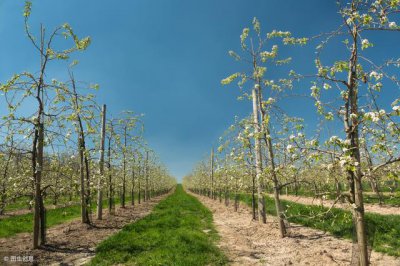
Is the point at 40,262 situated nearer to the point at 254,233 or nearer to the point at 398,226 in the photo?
the point at 254,233

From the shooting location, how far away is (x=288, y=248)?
1224 cm

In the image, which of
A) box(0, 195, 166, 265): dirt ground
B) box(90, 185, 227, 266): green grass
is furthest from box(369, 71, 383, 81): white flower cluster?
box(0, 195, 166, 265): dirt ground

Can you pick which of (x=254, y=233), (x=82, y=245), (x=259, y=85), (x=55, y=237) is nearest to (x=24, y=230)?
(x=55, y=237)

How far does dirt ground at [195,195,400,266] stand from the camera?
34.1ft

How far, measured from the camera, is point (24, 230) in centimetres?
1777

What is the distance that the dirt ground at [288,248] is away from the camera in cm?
1038

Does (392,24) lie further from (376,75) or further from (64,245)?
(64,245)

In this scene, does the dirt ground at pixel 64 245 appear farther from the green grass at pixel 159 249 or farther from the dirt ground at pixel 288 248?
the dirt ground at pixel 288 248

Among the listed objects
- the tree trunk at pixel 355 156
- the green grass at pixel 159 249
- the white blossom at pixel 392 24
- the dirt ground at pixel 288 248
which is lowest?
the dirt ground at pixel 288 248

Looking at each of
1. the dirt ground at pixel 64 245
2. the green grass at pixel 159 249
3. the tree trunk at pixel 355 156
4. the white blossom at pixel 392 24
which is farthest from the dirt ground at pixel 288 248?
the white blossom at pixel 392 24

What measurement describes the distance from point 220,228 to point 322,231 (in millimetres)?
5786

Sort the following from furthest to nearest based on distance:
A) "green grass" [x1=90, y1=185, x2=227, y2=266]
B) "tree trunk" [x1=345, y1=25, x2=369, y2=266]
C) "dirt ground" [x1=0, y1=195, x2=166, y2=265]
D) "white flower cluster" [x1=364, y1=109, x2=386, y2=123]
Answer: "dirt ground" [x1=0, y1=195, x2=166, y2=265] → "green grass" [x1=90, y1=185, x2=227, y2=266] → "tree trunk" [x1=345, y1=25, x2=369, y2=266] → "white flower cluster" [x1=364, y1=109, x2=386, y2=123]

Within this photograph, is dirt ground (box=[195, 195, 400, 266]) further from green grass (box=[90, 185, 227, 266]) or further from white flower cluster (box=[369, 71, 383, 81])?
white flower cluster (box=[369, 71, 383, 81])

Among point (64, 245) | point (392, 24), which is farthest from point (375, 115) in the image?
point (64, 245)
